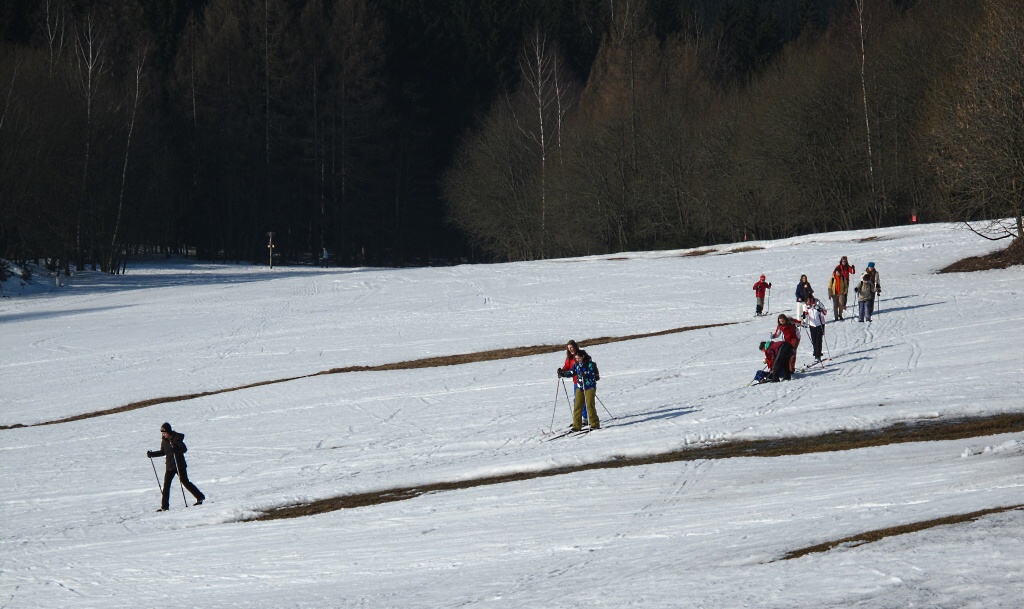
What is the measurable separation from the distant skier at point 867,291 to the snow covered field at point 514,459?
2.62 ft

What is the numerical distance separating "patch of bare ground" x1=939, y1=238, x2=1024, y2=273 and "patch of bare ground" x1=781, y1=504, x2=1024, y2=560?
26.9 meters

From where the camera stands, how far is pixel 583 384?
17438mm

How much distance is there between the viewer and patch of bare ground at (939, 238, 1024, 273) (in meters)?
34.3

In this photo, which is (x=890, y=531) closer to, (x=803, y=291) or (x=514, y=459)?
(x=514, y=459)

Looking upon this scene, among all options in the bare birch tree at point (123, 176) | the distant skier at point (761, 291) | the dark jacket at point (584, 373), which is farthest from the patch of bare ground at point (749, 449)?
the bare birch tree at point (123, 176)

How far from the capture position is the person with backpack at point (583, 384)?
1727cm

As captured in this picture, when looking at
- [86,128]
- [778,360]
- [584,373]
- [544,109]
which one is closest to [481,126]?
[544,109]

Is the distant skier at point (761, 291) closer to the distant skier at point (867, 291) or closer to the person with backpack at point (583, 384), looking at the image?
the distant skier at point (867, 291)

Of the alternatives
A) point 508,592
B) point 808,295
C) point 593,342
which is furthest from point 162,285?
point 508,592

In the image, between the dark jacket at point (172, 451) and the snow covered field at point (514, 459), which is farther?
the dark jacket at point (172, 451)

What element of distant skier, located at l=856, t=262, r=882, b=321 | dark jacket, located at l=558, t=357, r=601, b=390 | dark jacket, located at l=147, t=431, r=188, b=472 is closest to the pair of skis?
dark jacket, located at l=558, t=357, r=601, b=390

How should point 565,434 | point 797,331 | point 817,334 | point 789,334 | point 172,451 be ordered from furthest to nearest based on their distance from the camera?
point 797,331
point 817,334
point 789,334
point 565,434
point 172,451

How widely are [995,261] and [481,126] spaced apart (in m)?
45.2

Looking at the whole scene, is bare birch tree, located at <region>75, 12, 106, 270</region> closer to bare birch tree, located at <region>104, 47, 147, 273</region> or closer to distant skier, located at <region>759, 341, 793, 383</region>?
bare birch tree, located at <region>104, 47, 147, 273</region>
